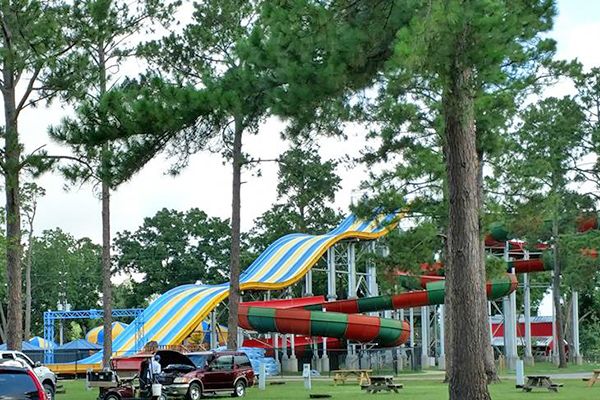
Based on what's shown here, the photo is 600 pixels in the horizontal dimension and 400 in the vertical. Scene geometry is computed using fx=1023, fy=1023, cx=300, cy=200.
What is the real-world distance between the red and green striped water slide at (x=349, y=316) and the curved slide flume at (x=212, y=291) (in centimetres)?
156

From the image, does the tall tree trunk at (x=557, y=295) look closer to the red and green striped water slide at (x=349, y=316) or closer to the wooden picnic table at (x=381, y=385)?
the red and green striped water slide at (x=349, y=316)

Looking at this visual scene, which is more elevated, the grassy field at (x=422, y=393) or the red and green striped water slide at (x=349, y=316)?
the red and green striped water slide at (x=349, y=316)

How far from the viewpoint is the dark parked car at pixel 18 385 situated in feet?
42.7

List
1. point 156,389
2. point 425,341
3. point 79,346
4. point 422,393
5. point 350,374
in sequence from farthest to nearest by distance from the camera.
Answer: point 79,346, point 425,341, point 350,374, point 422,393, point 156,389

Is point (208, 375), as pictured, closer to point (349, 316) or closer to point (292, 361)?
point (349, 316)

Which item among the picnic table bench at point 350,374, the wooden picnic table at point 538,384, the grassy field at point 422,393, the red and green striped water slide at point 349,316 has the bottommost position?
the picnic table bench at point 350,374

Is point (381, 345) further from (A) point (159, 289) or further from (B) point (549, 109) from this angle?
(A) point (159, 289)

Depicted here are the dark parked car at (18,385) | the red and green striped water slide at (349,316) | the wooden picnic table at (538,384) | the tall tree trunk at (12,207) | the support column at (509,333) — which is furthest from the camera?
the support column at (509,333)

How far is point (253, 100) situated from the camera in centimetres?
1856

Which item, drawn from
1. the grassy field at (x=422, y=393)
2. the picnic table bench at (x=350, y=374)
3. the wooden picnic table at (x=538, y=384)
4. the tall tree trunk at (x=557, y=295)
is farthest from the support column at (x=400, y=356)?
the wooden picnic table at (x=538, y=384)

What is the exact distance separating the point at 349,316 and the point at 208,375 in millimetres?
17568

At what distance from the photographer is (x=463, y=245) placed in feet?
59.5

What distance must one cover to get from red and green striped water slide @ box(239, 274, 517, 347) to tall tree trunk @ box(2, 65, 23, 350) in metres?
22.7

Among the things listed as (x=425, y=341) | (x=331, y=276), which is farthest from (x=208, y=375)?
(x=425, y=341)
